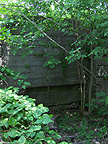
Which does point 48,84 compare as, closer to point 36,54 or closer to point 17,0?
point 36,54

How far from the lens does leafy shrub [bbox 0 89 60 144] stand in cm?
110

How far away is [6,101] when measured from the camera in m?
1.41

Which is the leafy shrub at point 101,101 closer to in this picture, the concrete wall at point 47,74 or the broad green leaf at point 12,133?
the concrete wall at point 47,74

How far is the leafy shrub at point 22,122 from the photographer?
1100 mm

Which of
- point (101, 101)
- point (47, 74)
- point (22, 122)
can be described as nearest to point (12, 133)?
point (22, 122)

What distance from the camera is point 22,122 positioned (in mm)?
1283

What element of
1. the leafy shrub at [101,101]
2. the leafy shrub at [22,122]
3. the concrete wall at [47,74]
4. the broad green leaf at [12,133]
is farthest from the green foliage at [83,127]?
the broad green leaf at [12,133]

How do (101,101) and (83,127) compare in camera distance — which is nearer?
(101,101)

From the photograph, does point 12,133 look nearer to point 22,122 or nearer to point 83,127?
point 22,122

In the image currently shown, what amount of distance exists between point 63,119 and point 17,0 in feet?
7.74

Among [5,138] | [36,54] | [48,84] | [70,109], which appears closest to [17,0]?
[36,54]

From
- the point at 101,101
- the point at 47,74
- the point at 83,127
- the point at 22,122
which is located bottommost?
the point at 83,127

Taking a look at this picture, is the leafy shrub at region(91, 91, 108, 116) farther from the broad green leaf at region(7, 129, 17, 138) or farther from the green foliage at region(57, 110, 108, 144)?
the broad green leaf at region(7, 129, 17, 138)

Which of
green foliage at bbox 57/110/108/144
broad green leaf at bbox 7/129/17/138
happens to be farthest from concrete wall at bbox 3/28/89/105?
broad green leaf at bbox 7/129/17/138
